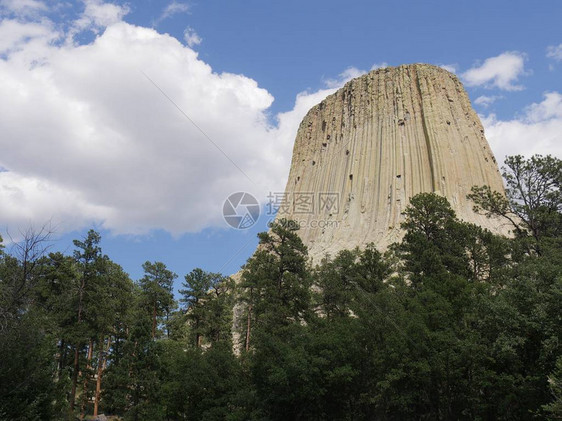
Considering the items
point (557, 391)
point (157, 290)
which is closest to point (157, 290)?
point (157, 290)

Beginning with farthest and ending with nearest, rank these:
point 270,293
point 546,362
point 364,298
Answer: point 270,293 → point 364,298 → point 546,362

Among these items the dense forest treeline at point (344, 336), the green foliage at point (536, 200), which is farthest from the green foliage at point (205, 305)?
the green foliage at point (536, 200)

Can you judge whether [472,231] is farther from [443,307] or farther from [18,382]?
[18,382]

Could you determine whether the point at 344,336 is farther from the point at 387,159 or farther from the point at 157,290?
the point at 387,159

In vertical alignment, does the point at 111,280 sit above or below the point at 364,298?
above

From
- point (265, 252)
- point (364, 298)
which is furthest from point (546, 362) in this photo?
point (265, 252)

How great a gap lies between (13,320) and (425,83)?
66974mm

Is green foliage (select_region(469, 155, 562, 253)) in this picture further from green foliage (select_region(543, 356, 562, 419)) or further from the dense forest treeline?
green foliage (select_region(543, 356, 562, 419))

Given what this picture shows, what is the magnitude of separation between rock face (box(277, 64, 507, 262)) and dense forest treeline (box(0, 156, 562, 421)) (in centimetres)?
2795

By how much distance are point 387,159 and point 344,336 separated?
161ft

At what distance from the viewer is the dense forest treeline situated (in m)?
17.0

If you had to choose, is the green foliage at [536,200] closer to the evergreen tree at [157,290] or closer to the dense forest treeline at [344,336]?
the dense forest treeline at [344,336]

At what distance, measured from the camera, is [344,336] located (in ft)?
70.8

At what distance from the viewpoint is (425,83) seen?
230 feet
